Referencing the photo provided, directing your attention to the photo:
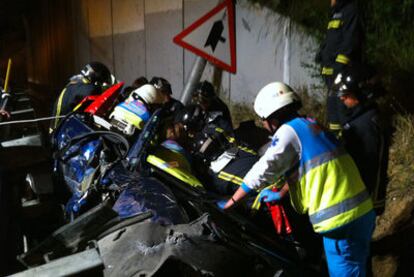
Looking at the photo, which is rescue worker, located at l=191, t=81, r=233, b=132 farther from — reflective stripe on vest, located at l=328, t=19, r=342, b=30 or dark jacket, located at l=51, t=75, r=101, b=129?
reflective stripe on vest, located at l=328, t=19, r=342, b=30

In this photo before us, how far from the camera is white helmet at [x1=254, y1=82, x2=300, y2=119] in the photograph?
3068mm

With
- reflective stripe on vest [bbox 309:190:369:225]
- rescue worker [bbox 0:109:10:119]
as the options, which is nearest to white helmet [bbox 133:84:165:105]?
reflective stripe on vest [bbox 309:190:369:225]

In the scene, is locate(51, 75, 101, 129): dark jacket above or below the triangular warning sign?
below

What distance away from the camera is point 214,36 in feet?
24.5

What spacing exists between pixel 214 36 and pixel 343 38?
3.04 meters

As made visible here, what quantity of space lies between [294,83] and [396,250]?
10.9 ft

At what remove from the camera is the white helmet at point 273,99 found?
307cm

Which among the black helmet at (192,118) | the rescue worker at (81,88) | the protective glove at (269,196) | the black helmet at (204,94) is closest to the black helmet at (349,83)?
the protective glove at (269,196)

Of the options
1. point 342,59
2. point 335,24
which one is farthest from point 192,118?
point 335,24

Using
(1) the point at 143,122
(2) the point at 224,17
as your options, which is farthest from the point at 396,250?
(2) the point at 224,17

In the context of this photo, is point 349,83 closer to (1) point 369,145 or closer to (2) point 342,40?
(1) point 369,145

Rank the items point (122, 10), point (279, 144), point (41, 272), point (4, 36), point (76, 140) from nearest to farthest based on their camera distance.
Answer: point (41, 272) < point (279, 144) < point (76, 140) < point (122, 10) < point (4, 36)

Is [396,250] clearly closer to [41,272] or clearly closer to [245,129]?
[245,129]

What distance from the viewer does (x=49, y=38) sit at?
75.3 ft
